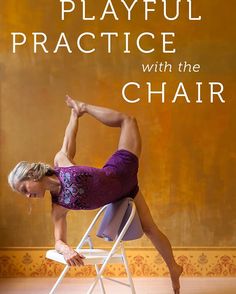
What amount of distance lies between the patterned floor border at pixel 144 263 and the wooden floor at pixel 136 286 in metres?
0.08

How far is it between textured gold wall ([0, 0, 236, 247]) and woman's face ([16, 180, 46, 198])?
1555mm

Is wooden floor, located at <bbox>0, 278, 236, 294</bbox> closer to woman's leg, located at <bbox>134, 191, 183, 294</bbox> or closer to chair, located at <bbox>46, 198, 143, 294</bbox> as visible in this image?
woman's leg, located at <bbox>134, 191, 183, 294</bbox>

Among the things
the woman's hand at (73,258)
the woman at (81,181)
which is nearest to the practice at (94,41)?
the woman at (81,181)

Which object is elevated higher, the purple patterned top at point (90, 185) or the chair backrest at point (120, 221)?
the purple patterned top at point (90, 185)

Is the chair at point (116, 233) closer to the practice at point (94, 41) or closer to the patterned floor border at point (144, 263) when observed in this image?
the patterned floor border at point (144, 263)

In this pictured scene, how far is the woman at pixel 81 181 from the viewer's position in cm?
350

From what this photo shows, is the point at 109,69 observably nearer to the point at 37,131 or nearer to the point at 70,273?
the point at 37,131

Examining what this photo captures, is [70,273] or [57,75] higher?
[57,75]

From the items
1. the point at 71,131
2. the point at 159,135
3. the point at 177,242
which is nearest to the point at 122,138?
the point at 71,131

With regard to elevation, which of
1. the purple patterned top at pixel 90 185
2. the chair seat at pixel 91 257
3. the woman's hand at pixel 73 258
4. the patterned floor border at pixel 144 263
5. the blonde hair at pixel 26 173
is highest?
the blonde hair at pixel 26 173

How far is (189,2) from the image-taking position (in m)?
5.05

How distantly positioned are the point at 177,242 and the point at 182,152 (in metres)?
0.74

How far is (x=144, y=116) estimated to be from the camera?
506 cm

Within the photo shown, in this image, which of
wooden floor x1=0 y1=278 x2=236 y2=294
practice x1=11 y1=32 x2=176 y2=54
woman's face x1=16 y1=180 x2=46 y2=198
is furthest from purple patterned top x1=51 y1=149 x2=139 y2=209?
practice x1=11 y1=32 x2=176 y2=54
